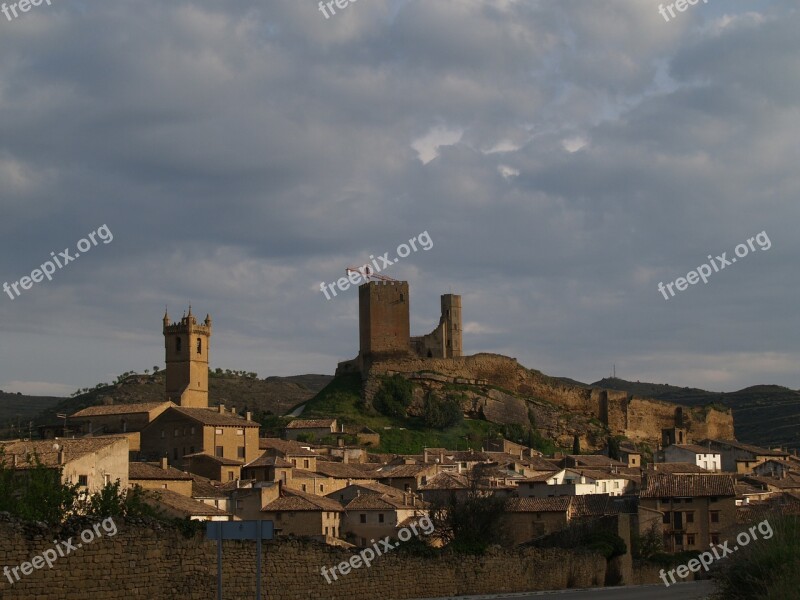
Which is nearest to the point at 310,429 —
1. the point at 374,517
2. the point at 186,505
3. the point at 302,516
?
the point at 374,517

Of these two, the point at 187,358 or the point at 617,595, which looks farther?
the point at 187,358

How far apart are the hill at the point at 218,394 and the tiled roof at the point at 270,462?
4267 centimetres

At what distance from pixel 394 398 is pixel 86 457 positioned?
54.5m

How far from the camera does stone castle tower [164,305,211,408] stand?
8919 centimetres

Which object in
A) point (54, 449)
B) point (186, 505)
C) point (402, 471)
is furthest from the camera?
point (402, 471)

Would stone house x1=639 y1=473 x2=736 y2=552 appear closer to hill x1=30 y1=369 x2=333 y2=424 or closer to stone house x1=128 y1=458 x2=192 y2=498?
stone house x1=128 y1=458 x2=192 y2=498

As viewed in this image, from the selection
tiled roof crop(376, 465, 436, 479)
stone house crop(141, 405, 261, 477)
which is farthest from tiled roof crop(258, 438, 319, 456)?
tiled roof crop(376, 465, 436, 479)

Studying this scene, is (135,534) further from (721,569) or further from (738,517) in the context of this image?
(738,517)

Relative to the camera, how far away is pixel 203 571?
75.0 ft

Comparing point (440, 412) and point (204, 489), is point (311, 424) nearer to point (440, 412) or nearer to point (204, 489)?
point (440, 412)

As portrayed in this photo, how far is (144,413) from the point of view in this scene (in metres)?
75.4

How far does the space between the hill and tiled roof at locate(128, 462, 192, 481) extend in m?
51.0

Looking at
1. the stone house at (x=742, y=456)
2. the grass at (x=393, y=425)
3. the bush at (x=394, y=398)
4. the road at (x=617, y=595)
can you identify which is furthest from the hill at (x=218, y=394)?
the road at (x=617, y=595)

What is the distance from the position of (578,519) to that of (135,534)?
30.4 m
